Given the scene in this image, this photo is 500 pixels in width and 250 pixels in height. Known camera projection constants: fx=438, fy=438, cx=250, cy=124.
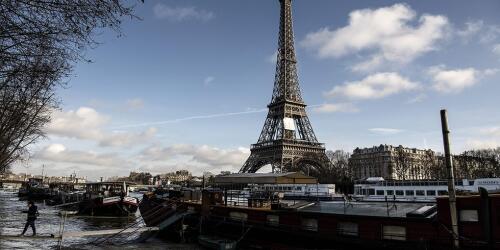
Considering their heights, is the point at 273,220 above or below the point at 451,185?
below

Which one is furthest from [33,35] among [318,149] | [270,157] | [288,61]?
[288,61]

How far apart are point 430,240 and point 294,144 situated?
303ft

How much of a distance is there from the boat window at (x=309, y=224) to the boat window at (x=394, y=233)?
451cm

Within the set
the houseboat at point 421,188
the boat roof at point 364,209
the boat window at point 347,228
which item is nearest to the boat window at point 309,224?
the boat roof at point 364,209

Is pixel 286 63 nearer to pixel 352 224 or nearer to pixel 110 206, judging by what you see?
pixel 110 206

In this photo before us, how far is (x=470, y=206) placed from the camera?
Result: 59.5 feet

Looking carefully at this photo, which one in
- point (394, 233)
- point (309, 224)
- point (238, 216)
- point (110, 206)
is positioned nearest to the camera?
point (394, 233)

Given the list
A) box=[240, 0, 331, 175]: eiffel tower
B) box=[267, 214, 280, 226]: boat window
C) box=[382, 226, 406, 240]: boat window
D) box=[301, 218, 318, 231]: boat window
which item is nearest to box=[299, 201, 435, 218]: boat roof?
box=[301, 218, 318, 231]: boat window

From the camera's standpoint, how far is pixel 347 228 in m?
23.1

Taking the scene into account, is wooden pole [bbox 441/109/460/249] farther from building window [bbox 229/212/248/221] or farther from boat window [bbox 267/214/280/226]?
building window [bbox 229/212/248/221]

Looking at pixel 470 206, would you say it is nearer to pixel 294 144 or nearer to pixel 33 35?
pixel 33 35

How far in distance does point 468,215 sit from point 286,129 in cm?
9582

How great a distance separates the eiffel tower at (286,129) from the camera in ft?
359

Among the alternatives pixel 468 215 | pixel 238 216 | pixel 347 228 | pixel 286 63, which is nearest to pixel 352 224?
pixel 347 228
